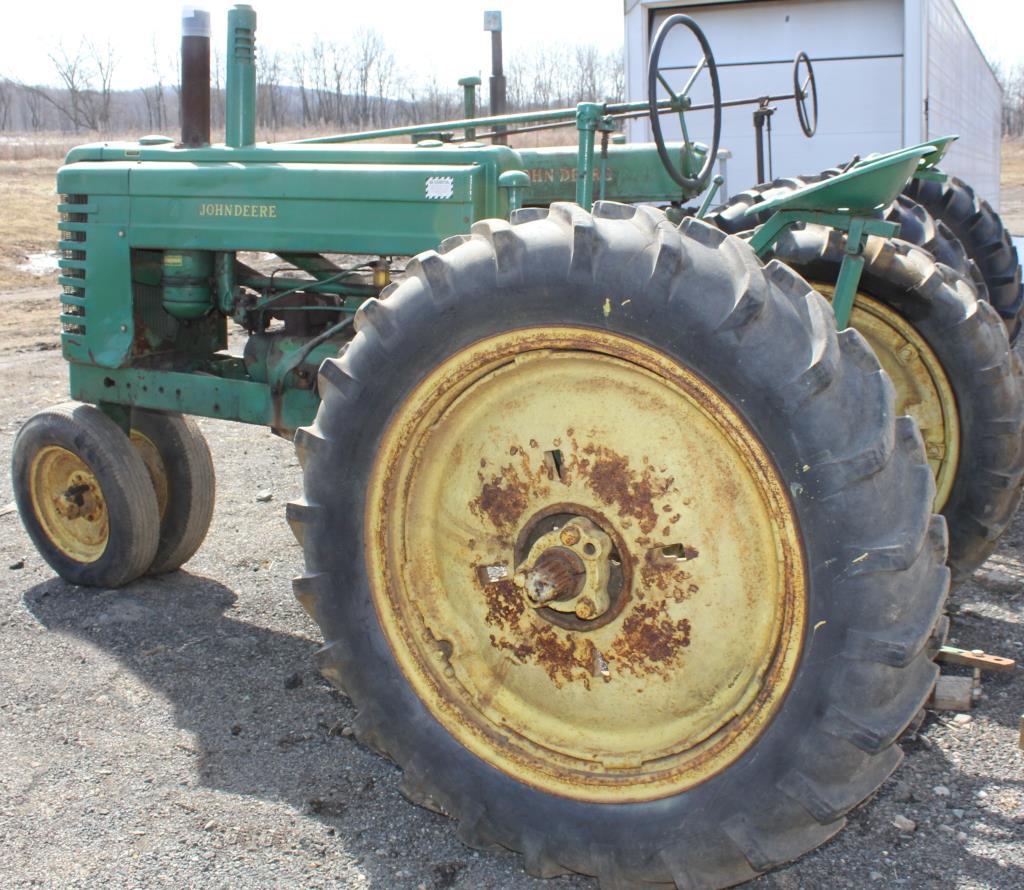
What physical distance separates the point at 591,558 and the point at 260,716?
1405 millimetres

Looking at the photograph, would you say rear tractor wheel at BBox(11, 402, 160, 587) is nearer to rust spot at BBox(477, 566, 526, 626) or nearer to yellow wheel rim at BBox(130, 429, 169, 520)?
yellow wheel rim at BBox(130, 429, 169, 520)

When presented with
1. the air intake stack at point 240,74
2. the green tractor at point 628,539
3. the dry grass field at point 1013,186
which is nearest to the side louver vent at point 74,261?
the air intake stack at point 240,74

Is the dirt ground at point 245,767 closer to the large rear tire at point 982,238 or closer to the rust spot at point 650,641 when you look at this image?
the rust spot at point 650,641

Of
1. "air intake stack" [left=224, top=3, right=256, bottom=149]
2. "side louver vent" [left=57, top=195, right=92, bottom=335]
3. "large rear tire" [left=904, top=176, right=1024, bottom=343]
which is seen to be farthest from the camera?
"large rear tire" [left=904, top=176, right=1024, bottom=343]

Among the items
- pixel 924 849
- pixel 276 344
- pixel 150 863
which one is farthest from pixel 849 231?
pixel 150 863

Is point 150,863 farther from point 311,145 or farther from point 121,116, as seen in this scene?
point 121,116

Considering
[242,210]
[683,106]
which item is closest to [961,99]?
[683,106]

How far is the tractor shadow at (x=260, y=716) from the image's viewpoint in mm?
2756

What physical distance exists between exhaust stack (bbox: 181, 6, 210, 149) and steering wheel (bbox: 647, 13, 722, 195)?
160 cm

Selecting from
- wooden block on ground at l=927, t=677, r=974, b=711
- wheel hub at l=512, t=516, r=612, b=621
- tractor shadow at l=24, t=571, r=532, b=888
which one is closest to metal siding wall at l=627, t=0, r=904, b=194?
tractor shadow at l=24, t=571, r=532, b=888

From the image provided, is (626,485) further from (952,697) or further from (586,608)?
(952,697)

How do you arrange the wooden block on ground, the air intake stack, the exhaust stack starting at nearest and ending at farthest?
the wooden block on ground < the air intake stack < the exhaust stack

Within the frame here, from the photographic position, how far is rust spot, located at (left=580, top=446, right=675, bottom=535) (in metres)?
2.46

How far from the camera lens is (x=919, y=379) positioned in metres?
3.88
